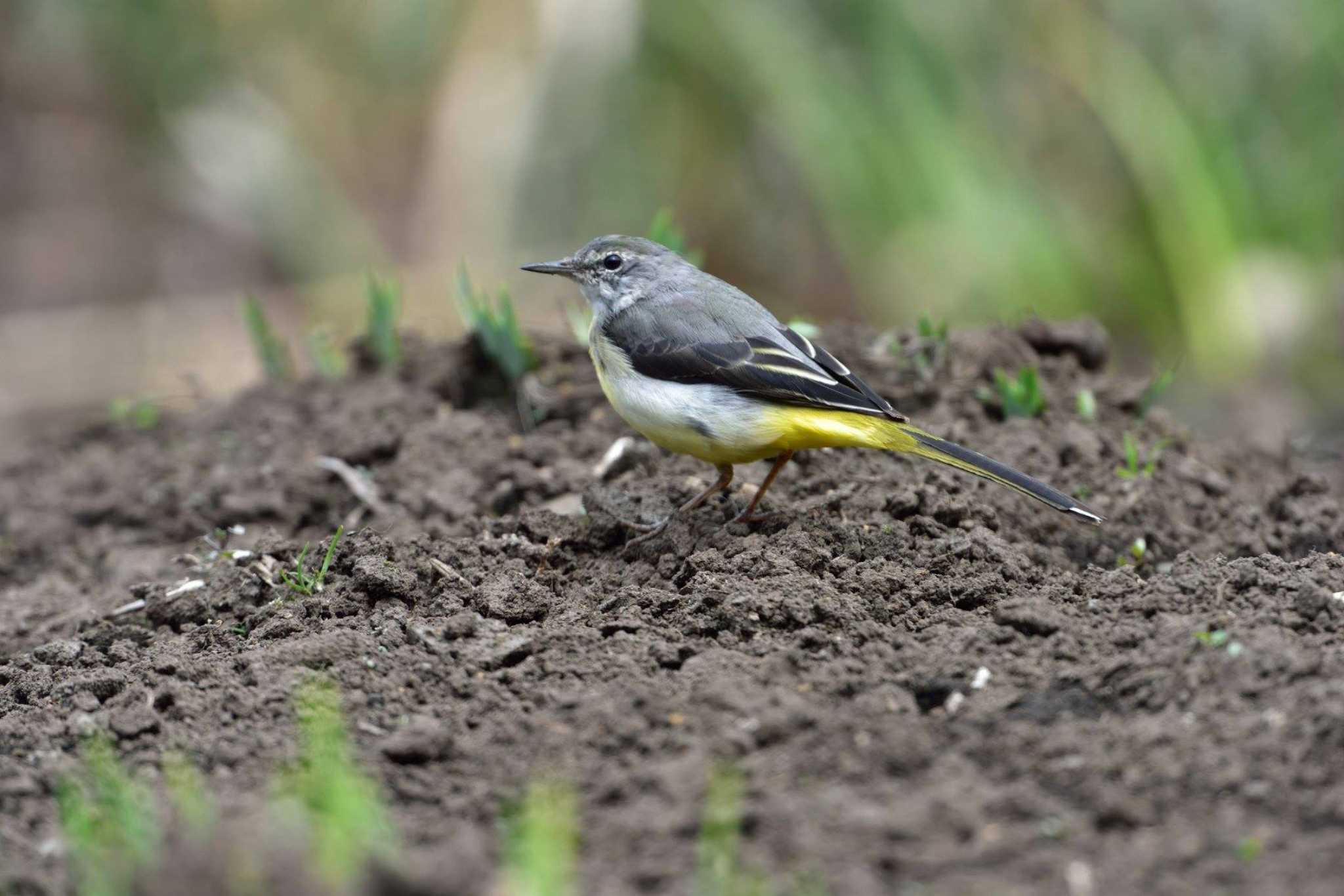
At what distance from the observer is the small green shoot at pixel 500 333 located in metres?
6.28

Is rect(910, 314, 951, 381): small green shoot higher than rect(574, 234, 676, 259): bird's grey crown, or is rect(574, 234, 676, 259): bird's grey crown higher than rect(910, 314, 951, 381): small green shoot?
rect(574, 234, 676, 259): bird's grey crown

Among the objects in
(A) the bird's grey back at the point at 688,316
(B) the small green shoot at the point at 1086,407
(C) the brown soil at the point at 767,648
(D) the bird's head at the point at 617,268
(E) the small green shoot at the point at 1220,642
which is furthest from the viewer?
(B) the small green shoot at the point at 1086,407

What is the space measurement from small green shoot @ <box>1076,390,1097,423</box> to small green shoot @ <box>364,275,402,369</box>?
320 centimetres

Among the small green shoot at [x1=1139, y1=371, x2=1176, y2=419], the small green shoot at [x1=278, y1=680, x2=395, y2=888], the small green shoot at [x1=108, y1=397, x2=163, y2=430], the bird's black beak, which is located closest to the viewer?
the small green shoot at [x1=278, y1=680, x2=395, y2=888]

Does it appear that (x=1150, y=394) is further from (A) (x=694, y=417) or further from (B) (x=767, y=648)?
(B) (x=767, y=648)

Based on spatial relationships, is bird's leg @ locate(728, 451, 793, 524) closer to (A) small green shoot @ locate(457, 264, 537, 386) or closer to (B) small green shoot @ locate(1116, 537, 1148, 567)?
(B) small green shoot @ locate(1116, 537, 1148, 567)

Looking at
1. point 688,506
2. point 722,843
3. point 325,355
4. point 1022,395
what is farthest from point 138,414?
point 722,843

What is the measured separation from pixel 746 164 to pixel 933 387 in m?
5.59

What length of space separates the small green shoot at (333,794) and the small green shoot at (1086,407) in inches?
135

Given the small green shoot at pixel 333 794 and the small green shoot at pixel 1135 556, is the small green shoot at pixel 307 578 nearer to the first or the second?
the small green shoot at pixel 333 794

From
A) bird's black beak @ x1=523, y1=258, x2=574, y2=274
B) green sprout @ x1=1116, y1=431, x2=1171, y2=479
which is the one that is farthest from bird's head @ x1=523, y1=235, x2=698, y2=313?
green sprout @ x1=1116, y1=431, x2=1171, y2=479

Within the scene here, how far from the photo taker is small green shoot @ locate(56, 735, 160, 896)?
111 inches

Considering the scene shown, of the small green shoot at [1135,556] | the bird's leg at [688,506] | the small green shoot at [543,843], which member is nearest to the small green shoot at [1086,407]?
the small green shoot at [1135,556]

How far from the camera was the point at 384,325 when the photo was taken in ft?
22.6
